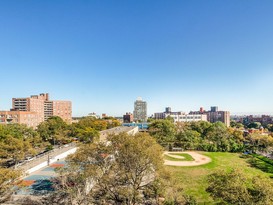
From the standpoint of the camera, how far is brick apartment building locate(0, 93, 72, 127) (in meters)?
68.8

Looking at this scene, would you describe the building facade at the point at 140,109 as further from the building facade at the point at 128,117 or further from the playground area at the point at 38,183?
the playground area at the point at 38,183

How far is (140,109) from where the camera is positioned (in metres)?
158

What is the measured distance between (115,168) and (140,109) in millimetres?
141430

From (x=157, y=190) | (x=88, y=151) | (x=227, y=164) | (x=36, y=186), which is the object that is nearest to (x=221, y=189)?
(x=157, y=190)

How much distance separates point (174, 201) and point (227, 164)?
74.4 ft

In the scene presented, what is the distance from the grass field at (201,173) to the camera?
70.1 ft

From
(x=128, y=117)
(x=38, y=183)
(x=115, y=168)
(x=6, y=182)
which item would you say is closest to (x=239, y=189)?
(x=115, y=168)

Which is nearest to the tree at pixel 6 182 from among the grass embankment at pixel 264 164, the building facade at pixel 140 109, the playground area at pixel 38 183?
the playground area at pixel 38 183

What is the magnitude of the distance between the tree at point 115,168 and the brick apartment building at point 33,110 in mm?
64296

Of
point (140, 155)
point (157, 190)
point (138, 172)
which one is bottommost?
point (157, 190)

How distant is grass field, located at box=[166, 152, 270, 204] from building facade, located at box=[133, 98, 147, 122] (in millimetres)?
116358

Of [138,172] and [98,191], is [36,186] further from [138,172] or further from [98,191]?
[138,172]

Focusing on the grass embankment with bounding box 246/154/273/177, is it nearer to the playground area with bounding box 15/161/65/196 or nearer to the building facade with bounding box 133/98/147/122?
the playground area with bounding box 15/161/65/196

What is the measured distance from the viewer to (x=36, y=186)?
71.2 feet
